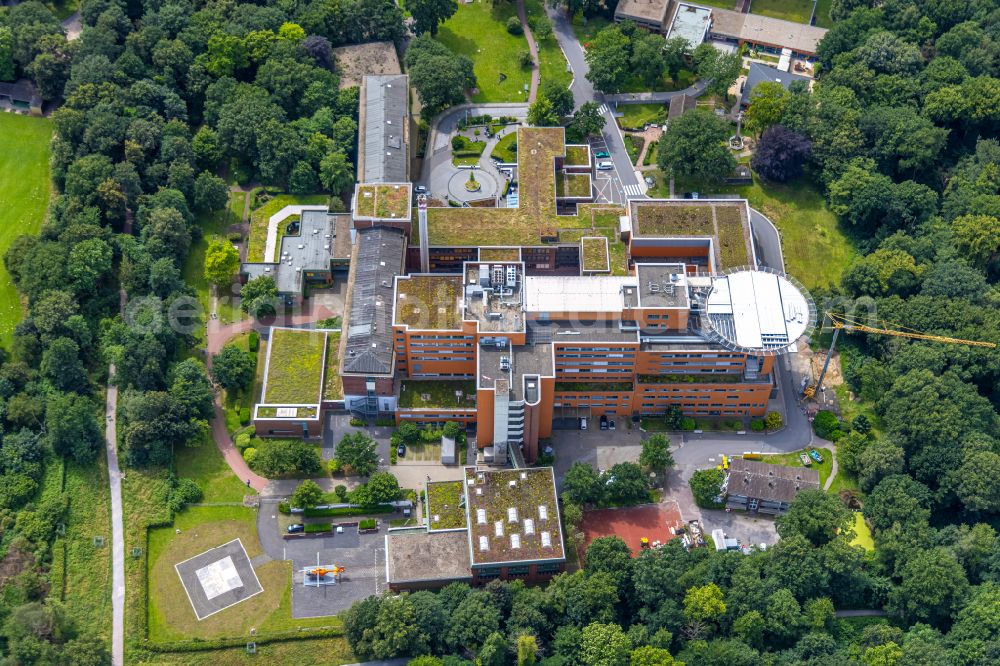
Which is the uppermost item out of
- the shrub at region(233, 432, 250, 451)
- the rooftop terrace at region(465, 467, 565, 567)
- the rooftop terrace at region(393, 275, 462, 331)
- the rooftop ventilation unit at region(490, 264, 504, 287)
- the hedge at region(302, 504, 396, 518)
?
the rooftop ventilation unit at region(490, 264, 504, 287)

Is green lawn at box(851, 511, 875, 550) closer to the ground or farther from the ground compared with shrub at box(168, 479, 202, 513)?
farther from the ground

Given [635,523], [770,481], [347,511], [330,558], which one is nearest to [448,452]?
[347,511]

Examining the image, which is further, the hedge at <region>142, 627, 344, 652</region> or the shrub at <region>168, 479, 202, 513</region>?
the shrub at <region>168, 479, 202, 513</region>

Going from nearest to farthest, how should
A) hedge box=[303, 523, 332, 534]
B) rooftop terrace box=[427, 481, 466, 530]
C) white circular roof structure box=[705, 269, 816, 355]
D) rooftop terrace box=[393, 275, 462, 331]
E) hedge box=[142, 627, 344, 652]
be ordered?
hedge box=[142, 627, 344, 652] → rooftop terrace box=[427, 481, 466, 530] → hedge box=[303, 523, 332, 534] → white circular roof structure box=[705, 269, 816, 355] → rooftop terrace box=[393, 275, 462, 331]

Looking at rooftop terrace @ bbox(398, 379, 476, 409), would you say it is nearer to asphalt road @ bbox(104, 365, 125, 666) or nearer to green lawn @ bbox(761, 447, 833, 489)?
asphalt road @ bbox(104, 365, 125, 666)

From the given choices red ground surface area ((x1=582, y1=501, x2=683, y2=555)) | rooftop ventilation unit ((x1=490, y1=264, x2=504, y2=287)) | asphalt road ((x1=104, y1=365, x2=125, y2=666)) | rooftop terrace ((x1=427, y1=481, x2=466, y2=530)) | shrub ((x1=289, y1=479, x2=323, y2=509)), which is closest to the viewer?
asphalt road ((x1=104, y1=365, x2=125, y2=666))

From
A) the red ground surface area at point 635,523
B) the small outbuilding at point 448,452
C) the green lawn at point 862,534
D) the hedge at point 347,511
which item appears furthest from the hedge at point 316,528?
the green lawn at point 862,534

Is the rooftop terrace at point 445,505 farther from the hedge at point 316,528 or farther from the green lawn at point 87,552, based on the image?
the green lawn at point 87,552

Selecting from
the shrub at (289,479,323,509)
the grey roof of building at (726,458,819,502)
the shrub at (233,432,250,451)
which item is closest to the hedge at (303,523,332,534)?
the shrub at (289,479,323,509)
